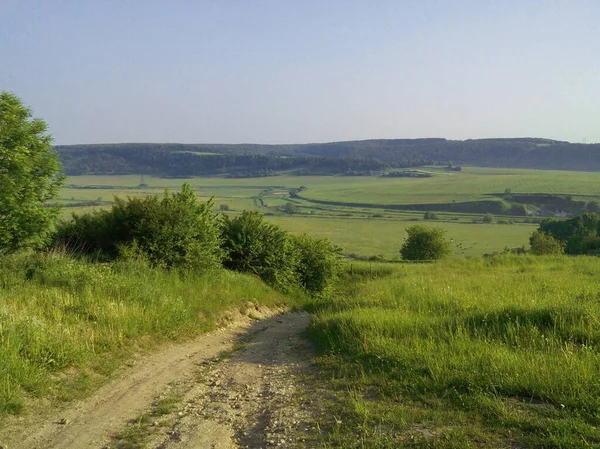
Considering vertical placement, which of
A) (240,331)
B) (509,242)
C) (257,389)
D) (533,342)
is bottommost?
(509,242)

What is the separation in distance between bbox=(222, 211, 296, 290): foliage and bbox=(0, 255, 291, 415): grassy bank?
238 inches

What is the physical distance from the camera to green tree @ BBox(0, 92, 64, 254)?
15555 millimetres

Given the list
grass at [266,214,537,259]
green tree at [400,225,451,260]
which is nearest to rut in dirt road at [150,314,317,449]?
green tree at [400,225,451,260]

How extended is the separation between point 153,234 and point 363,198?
Result: 138273 mm

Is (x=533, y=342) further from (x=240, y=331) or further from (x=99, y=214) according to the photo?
(x=99, y=214)

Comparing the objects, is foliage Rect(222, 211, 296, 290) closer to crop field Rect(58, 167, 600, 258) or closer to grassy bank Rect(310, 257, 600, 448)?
grassy bank Rect(310, 257, 600, 448)

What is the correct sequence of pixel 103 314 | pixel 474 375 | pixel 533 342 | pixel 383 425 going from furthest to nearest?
pixel 103 314
pixel 533 342
pixel 474 375
pixel 383 425

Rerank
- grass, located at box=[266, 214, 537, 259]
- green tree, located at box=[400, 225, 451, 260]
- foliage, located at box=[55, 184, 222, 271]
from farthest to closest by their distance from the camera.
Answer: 1. grass, located at box=[266, 214, 537, 259]
2. green tree, located at box=[400, 225, 451, 260]
3. foliage, located at box=[55, 184, 222, 271]

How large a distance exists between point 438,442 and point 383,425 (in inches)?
26.4

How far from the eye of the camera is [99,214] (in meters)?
17.8

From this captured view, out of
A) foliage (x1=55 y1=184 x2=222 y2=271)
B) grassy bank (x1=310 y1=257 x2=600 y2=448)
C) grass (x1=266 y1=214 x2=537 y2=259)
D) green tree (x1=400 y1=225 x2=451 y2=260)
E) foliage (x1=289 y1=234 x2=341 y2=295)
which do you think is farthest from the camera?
grass (x1=266 y1=214 x2=537 y2=259)

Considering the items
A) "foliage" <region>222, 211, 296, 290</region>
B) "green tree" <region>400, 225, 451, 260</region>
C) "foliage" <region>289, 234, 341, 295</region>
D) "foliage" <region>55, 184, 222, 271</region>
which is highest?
A: "foliage" <region>55, 184, 222, 271</region>

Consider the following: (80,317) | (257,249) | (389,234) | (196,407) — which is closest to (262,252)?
(257,249)

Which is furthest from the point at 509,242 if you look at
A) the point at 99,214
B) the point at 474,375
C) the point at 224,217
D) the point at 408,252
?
the point at 474,375
